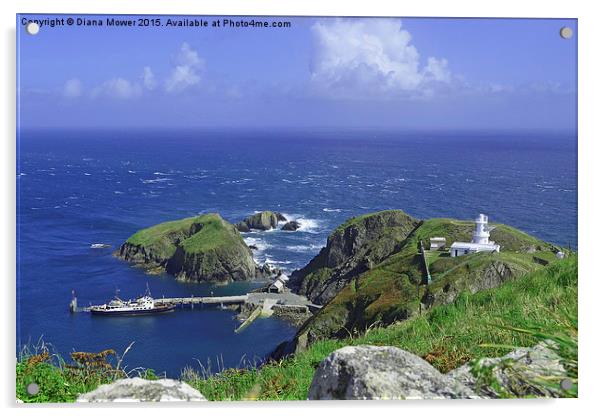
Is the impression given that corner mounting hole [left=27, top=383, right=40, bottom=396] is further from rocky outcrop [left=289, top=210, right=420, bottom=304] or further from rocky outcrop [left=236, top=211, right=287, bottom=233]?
rocky outcrop [left=289, top=210, right=420, bottom=304]

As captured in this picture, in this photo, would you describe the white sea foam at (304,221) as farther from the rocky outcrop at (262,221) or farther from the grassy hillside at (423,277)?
the grassy hillside at (423,277)

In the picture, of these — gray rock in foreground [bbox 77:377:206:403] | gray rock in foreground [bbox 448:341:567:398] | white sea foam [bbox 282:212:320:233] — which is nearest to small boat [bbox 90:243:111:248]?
white sea foam [bbox 282:212:320:233]

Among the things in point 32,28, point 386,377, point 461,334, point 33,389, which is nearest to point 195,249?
point 32,28

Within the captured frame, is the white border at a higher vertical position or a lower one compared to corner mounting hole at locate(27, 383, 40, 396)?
higher

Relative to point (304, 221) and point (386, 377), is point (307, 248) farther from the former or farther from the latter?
point (386, 377)

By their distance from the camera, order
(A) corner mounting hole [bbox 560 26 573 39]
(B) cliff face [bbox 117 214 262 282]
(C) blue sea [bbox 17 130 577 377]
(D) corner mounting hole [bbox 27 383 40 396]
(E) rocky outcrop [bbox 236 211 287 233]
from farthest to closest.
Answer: (B) cliff face [bbox 117 214 262 282] → (E) rocky outcrop [bbox 236 211 287 233] → (C) blue sea [bbox 17 130 577 377] → (A) corner mounting hole [bbox 560 26 573 39] → (D) corner mounting hole [bbox 27 383 40 396]
